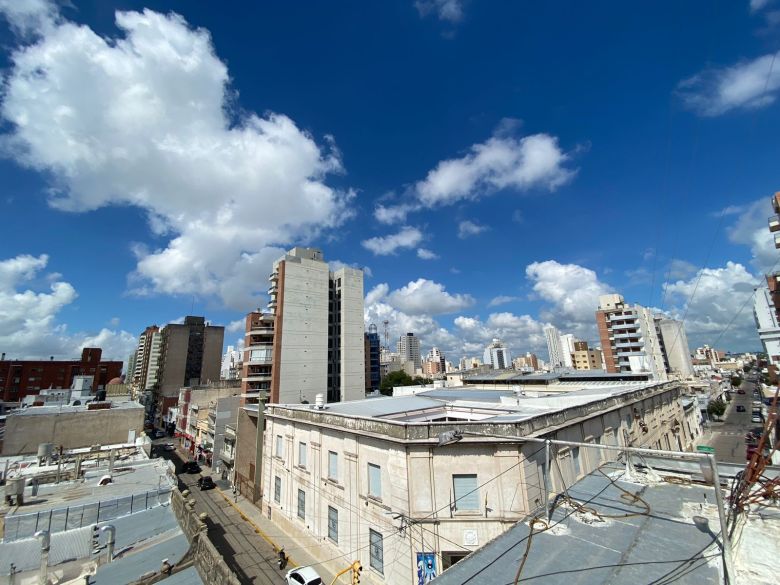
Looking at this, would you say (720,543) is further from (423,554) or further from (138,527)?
(138,527)

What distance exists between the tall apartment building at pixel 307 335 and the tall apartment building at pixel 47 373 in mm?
61036

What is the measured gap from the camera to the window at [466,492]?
59.9 feet

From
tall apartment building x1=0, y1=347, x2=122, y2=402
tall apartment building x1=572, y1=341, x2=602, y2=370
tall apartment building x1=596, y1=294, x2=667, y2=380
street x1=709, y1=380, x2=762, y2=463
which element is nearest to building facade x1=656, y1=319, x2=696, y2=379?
street x1=709, y1=380, x2=762, y2=463

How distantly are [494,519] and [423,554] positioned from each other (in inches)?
162

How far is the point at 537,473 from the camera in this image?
751 inches

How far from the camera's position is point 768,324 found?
5756 cm

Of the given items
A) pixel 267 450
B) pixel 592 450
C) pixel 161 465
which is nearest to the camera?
pixel 592 450

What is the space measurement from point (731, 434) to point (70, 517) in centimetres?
9313

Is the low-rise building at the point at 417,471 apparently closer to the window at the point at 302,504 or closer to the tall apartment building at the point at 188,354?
the window at the point at 302,504

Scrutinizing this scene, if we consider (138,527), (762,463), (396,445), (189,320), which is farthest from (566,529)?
(189,320)

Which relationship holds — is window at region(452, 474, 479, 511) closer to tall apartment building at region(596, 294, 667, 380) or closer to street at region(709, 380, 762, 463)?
street at region(709, 380, 762, 463)

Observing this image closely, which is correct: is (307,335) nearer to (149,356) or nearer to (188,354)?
(188,354)

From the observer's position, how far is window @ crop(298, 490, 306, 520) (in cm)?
2697

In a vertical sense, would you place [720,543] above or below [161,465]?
above
